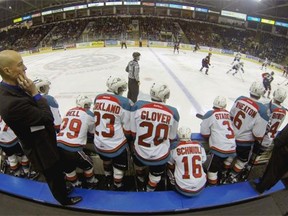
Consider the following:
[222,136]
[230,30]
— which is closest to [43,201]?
[222,136]

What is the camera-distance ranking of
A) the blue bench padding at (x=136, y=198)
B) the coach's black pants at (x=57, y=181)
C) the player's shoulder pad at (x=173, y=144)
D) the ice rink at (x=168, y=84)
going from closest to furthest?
the coach's black pants at (x=57, y=181) < the blue bench padding at (x=136, y=198) < the player's shoulder pad at (x=173, y=144) < the ice rink at (x=168, y=84)

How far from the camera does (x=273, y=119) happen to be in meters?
2.55

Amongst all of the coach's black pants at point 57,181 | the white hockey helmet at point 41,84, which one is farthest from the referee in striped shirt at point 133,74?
the coach's black pants at point 57,181

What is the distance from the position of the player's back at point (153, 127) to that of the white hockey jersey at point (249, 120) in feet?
3.11

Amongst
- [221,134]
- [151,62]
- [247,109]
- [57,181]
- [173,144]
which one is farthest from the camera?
[151,62]

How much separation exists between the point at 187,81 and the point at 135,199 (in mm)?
7044

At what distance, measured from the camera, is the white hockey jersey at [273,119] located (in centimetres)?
251

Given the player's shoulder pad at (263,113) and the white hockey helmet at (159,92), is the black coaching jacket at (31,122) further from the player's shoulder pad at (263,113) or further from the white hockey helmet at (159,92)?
the player's shoulder pad at (263,113)

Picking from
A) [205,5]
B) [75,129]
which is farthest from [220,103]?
[205,5]

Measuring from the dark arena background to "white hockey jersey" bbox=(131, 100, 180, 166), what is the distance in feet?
1.25

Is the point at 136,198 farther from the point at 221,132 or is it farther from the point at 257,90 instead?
the point at 257,90

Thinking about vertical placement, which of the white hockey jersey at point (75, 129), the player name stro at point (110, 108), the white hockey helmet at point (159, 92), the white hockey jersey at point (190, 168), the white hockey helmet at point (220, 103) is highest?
the white hockey helmet at point (159, 92)

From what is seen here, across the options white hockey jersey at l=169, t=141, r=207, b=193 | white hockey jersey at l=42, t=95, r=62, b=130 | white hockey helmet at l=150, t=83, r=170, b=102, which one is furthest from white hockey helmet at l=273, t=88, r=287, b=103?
white hockey jersey at l=42, t=95, r=62, b=130

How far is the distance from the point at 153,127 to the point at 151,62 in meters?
10.5
